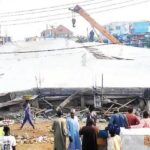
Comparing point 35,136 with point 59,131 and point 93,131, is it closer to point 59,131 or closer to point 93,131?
point 59,131

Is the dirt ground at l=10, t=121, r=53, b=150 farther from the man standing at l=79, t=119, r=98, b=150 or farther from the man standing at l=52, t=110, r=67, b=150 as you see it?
the man standing at l=79, t=119, r=98, b=150

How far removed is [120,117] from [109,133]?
1.57m

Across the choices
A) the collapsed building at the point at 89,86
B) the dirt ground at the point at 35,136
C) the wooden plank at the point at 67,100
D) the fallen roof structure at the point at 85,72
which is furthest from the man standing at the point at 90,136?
the fallen roof structure at the point at 85,72

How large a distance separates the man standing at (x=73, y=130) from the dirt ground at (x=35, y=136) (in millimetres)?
2102

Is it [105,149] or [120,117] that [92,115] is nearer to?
[120,117]

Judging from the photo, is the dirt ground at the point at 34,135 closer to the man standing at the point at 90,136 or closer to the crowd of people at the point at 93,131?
the crowd of people at the point at 93,131

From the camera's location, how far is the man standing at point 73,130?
10.7 meters

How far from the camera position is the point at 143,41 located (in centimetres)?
6712

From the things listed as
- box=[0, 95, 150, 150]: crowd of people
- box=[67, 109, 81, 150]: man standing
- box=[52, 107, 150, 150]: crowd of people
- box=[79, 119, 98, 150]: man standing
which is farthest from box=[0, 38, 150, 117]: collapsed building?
box=[79, 119, 98, 150]: man standing

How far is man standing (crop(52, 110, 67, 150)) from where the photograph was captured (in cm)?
1067

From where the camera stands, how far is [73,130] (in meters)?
10.8

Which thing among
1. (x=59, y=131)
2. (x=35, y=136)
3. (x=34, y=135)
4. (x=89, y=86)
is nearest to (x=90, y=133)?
(x=59, y=131)

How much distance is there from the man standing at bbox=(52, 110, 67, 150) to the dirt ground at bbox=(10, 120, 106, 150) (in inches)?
84.2

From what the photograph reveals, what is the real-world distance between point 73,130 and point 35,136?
4279 mm
